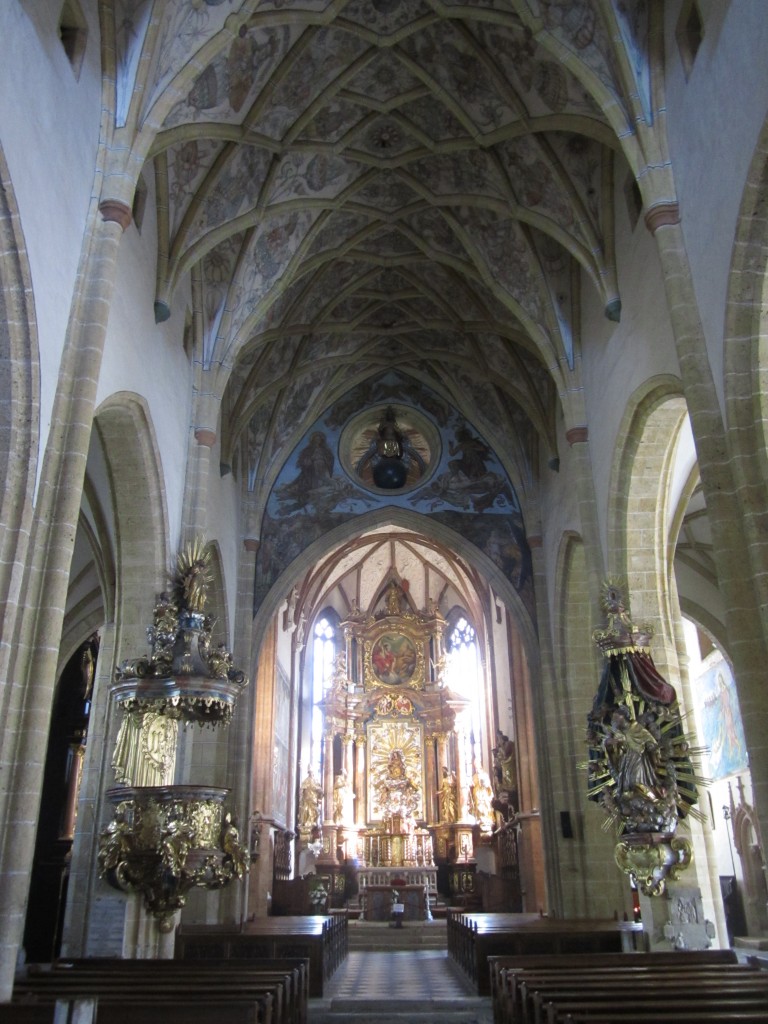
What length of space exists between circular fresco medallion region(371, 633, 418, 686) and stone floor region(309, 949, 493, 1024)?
16.7 m

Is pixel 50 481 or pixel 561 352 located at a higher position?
pixel 561 352

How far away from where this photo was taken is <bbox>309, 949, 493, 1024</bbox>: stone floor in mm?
9656

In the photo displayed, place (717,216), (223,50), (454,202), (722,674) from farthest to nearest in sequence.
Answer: (722,674), (454,202), (223,50), (717,216)

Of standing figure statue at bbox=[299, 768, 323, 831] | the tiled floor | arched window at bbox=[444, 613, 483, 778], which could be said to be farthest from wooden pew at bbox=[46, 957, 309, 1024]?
arched window at bbox=[444, 613, 483, 778]

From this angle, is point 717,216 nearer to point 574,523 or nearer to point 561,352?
point 561,352

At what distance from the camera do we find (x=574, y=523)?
16.9 metres

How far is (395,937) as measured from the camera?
1952 cm

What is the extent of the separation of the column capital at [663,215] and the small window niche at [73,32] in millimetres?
6419

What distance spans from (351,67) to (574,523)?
853cm

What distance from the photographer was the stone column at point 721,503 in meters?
7.78

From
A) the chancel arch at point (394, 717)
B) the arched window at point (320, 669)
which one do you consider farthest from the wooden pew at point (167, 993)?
the arched window at point (320, 669)

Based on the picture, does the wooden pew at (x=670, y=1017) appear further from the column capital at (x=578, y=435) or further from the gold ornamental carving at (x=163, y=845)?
the column capital at (x=578, y=435)

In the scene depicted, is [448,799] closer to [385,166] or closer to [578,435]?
[578,435]

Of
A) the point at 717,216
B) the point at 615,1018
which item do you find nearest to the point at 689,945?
the point at 615,1018
